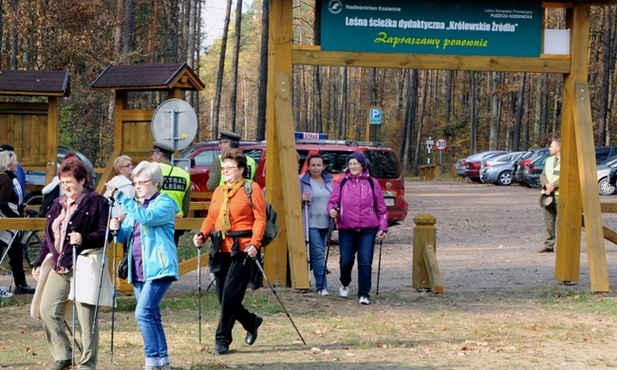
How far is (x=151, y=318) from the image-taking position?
8.29 metres

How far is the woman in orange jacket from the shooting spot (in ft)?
30.6

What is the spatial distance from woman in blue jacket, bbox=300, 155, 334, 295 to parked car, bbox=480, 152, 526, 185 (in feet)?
122

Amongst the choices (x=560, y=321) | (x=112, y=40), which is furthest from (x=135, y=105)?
(x=560, y=321)

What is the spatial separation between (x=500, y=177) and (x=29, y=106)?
3505 cm

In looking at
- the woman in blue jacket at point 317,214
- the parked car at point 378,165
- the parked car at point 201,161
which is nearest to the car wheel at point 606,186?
the parked car at point 378,165

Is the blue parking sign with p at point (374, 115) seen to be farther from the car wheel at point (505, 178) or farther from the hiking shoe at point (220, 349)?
the hiking shoe at point (220, 349)

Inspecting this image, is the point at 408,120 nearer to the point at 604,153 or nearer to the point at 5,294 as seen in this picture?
the point at 604,153

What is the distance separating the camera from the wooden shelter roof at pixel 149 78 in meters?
17.4

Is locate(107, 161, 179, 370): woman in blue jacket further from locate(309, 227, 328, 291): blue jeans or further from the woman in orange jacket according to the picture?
locate(309, 227, 328, 291): blue jeans

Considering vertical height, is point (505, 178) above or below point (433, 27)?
below

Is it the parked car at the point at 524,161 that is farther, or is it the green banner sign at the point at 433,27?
the parked car at the point at 524,161

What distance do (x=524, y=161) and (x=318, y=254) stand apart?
34363 millimetres

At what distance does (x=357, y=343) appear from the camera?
10.3 meters

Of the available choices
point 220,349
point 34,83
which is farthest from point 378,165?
point 220,349
